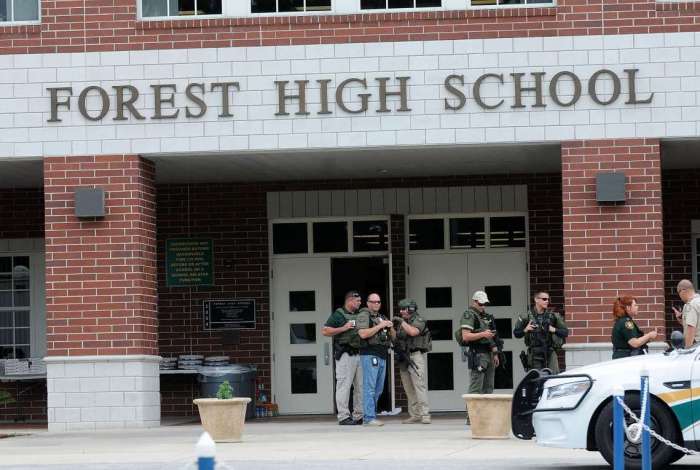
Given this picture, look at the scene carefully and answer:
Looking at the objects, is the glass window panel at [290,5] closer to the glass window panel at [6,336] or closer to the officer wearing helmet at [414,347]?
the officer wearing helmet at [414,347]

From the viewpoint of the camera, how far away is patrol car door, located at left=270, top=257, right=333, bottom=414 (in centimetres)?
2305

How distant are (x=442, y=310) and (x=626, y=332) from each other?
6.41m

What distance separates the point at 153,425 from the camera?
19750mm

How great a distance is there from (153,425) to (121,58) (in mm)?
4959

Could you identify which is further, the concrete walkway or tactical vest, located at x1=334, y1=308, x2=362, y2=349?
Answer: tactical vest, located at x1=334, y1=308, x2=362, y2=349

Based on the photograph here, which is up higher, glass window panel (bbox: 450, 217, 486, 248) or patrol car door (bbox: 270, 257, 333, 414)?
glass window panel (bbox: 450, 217, 486, 248)

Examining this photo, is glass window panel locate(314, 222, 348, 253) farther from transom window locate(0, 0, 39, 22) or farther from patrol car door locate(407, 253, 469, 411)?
transom window locate(0, 0, 39, 22)

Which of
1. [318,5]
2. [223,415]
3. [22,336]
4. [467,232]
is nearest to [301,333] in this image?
[467,232]

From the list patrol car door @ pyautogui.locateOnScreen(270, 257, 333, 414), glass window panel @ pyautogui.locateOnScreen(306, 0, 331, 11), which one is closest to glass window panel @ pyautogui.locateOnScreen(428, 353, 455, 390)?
patrol car door @ pyautogui.locateOnScreen(270, 257, 333, 414)

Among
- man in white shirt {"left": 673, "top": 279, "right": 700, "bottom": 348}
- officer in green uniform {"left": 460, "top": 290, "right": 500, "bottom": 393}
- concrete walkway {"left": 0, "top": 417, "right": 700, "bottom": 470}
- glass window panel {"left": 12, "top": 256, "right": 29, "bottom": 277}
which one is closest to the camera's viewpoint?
concrete walkway {"left": 0, "top": 417, "right": 700, "bottom": 470}

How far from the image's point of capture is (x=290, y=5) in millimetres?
19859

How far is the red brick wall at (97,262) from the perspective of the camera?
19469mm

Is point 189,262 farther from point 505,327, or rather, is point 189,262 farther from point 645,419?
point 645,419

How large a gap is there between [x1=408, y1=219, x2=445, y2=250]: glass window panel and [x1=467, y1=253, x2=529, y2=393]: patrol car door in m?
0.56
